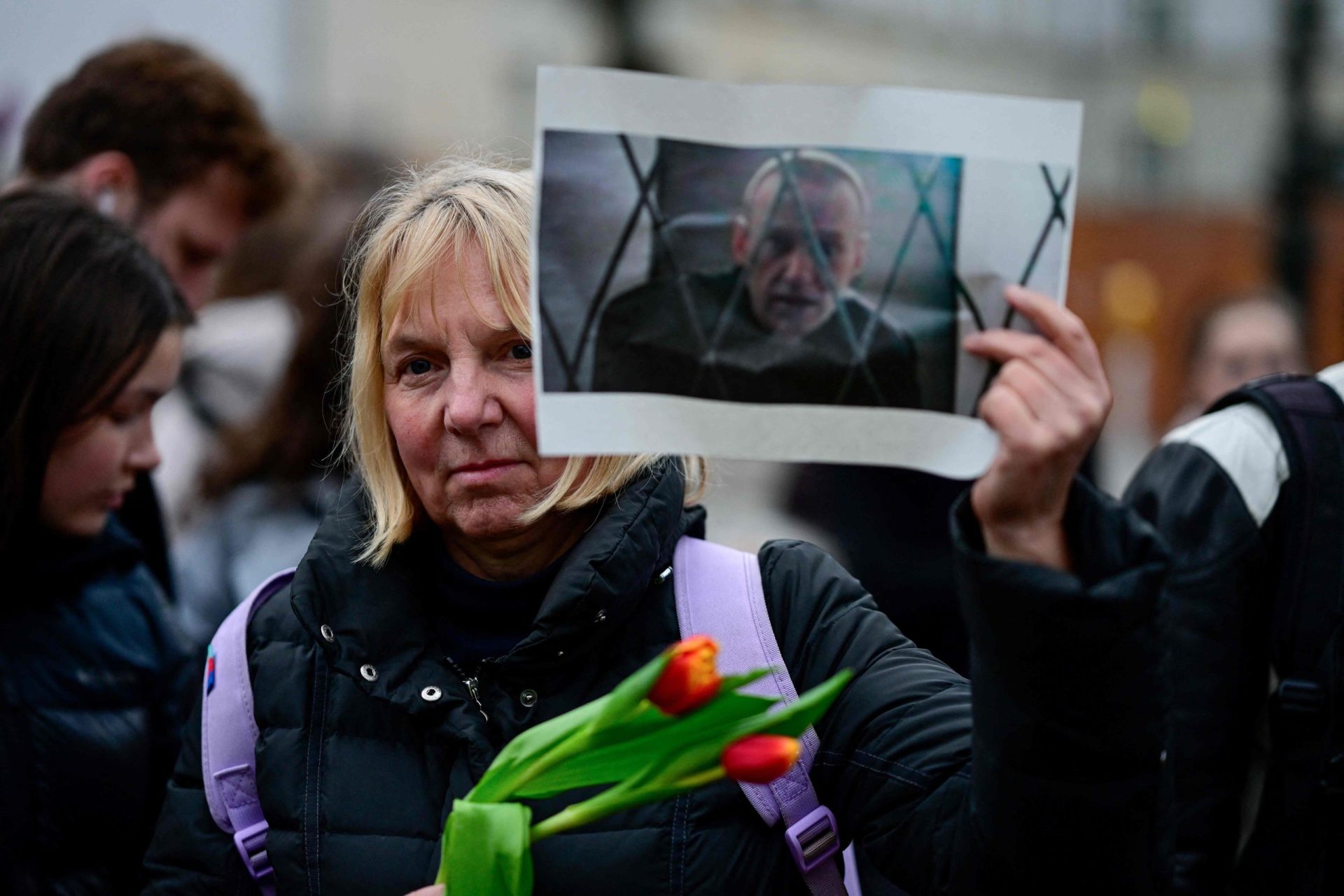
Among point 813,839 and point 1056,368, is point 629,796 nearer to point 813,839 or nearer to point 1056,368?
point 813,839

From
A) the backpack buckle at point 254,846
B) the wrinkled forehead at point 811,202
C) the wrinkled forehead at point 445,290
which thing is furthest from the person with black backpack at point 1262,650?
the backpack buckle at point 254,846

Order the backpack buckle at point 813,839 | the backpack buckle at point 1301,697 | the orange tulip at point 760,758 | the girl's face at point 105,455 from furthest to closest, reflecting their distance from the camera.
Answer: the girl's face at point 105,455 → the backpack buckle at point 1301,697 → the backpack buckle at point 813,839 → the orange tulip at point 760,758

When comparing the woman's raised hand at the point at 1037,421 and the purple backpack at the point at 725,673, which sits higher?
the woman's raised hand at the point at 1037,421

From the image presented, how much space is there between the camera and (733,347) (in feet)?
5.54

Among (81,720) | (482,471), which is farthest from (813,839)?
(81,720)

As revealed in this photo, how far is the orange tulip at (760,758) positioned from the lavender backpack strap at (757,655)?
0.93ft

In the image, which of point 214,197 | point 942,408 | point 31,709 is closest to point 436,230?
point 942,408

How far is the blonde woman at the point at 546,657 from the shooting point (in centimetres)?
163

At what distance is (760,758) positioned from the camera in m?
1.55

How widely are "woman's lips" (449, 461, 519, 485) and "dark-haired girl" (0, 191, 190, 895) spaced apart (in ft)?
3.02

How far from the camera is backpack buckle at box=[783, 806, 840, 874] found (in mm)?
1902

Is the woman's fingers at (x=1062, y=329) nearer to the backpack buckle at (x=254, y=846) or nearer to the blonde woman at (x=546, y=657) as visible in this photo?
the blonde woman at (x=546, y=657)

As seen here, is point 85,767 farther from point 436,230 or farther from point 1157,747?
point 1157,747

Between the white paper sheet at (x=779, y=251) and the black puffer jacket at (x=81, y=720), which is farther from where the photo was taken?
the black puffer jacket at (x=81, y=720)
